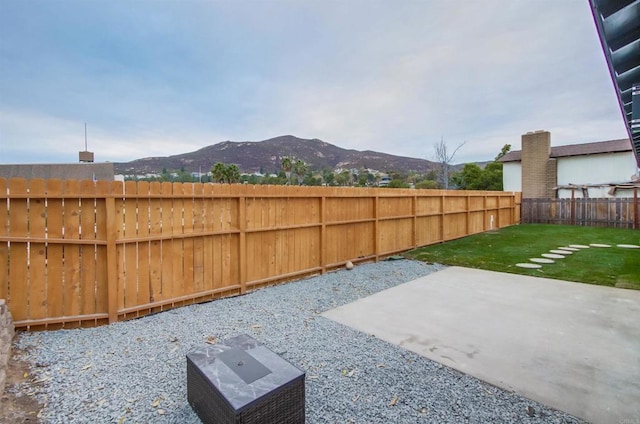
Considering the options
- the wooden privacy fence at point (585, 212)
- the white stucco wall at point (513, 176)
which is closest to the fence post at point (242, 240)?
the wooden privacy fence at point (585, 212)

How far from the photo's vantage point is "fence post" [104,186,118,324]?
349cm

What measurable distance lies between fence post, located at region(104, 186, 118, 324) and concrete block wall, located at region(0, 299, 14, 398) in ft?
2.66

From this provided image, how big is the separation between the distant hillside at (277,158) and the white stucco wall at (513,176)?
26.5 metres

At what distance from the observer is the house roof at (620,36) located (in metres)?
1.83

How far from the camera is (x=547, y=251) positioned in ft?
26.8

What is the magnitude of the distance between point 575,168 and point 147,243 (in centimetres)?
2457

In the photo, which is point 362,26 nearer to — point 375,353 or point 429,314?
point 429,314

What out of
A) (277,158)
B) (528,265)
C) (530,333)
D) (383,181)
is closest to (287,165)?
(277,158)

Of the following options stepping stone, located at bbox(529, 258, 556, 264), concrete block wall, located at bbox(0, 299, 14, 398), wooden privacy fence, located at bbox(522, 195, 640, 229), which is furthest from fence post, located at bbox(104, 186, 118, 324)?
wooden privacy fence, located at bbox(522, 195, 640, 229)

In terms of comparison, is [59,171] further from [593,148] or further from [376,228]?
[593,148]

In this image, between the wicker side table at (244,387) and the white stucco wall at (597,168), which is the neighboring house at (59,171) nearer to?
the wicker side table at (244,387)

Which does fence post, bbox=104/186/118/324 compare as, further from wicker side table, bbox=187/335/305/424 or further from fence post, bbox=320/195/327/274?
fence post, bbox=320/195/327/274

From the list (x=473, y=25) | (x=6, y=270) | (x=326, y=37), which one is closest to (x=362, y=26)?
(x=326, y=37)

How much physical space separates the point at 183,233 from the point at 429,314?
346 centimetres
